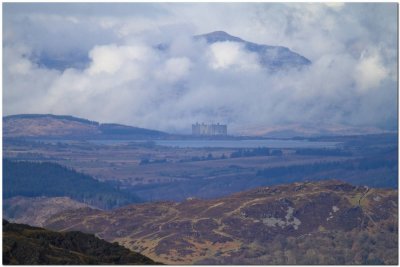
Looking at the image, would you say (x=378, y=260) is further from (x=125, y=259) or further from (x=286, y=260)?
(x=125, y=259)

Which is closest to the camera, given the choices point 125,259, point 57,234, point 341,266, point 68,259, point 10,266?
point 10,266

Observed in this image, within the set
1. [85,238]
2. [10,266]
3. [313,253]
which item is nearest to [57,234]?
[85,238]

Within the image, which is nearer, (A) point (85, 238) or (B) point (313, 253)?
(A) point (85, 238)

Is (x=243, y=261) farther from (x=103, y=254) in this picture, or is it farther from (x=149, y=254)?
(x=103, y=254)

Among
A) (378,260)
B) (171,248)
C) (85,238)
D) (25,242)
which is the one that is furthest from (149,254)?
(25,242)

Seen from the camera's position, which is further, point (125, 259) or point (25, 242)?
point (125, 259)

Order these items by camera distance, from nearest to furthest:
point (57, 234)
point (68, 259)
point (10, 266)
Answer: point (10, 266) < point (68, 259) < point (57, 234)
